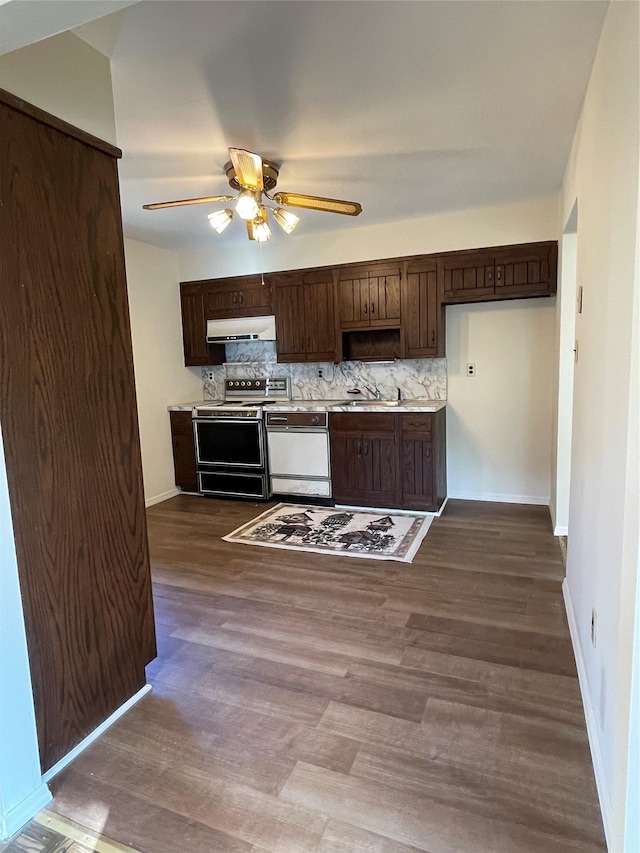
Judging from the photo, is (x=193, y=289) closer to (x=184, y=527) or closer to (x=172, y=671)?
(x=184, y=527)

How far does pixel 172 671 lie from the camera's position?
210cm

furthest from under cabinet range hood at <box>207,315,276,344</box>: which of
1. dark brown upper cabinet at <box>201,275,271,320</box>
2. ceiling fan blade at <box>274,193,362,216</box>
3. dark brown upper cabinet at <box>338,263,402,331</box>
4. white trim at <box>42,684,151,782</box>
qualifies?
white trim at <box>42,684,151,782</box>

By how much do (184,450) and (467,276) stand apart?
10.6ft

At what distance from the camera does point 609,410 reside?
4.80 ft

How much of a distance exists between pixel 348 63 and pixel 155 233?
2926mm

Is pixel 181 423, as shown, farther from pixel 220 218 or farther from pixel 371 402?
pixel 220 218

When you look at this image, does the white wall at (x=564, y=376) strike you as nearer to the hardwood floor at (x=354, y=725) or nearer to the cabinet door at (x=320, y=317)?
the hardwood floor at (x=354, y=725)

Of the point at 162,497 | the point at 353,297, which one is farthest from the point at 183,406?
the point at 353,297

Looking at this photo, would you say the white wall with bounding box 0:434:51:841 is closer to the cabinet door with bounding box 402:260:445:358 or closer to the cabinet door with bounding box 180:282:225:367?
the cabinet door with bounding box 402:260:445:358

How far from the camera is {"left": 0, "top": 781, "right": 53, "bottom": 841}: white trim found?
1.37m

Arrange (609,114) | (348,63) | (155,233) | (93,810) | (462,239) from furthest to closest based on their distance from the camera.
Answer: (155,233) → (462,239) → (348,63) → (609,114) → (93,810)

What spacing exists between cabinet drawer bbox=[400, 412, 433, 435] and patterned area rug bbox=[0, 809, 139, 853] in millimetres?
3165

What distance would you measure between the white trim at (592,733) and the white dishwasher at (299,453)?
7.95 ft

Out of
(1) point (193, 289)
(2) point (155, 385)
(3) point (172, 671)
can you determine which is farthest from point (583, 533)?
(1) point (193, 289)
